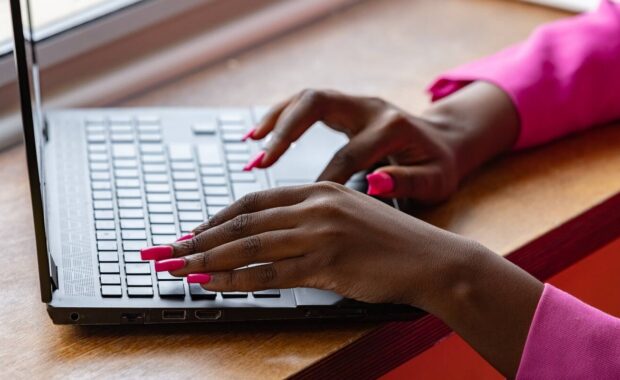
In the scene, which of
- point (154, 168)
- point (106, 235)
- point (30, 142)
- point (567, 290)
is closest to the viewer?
point (30, 142)

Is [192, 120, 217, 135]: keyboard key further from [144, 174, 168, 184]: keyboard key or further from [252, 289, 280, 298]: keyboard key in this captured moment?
[252, 289, 280, 298]: keyboard key

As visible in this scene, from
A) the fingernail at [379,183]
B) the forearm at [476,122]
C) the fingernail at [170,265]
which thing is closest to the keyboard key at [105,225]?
the fingernail at [170,265]

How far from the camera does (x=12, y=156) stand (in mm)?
1032

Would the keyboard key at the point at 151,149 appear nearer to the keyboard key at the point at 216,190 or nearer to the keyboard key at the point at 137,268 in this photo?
the keyboard key at the point at 216,190

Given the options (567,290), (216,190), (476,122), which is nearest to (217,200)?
(216,190)

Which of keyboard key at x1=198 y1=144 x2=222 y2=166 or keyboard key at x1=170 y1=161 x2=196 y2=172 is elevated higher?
keyboard key at x1=170 y1=161 x2=196 y2=172

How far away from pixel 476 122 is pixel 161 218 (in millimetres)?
352

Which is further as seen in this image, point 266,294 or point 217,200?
point 217,200

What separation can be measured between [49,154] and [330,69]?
419 millimetres

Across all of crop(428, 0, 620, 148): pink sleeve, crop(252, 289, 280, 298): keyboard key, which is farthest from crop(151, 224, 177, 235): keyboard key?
crop(428, 0, 620, 148): pink sleeve

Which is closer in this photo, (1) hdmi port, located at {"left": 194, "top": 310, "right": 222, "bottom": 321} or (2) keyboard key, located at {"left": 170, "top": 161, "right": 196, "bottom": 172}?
(1) hdmi port, located at {"left": 194, "top": 310, "right": 222, "bottom": 321}

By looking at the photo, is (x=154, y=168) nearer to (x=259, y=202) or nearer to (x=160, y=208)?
(x=160, y=208)

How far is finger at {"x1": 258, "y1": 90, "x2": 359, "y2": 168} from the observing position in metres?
0.90

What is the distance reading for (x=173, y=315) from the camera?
2.45ft
